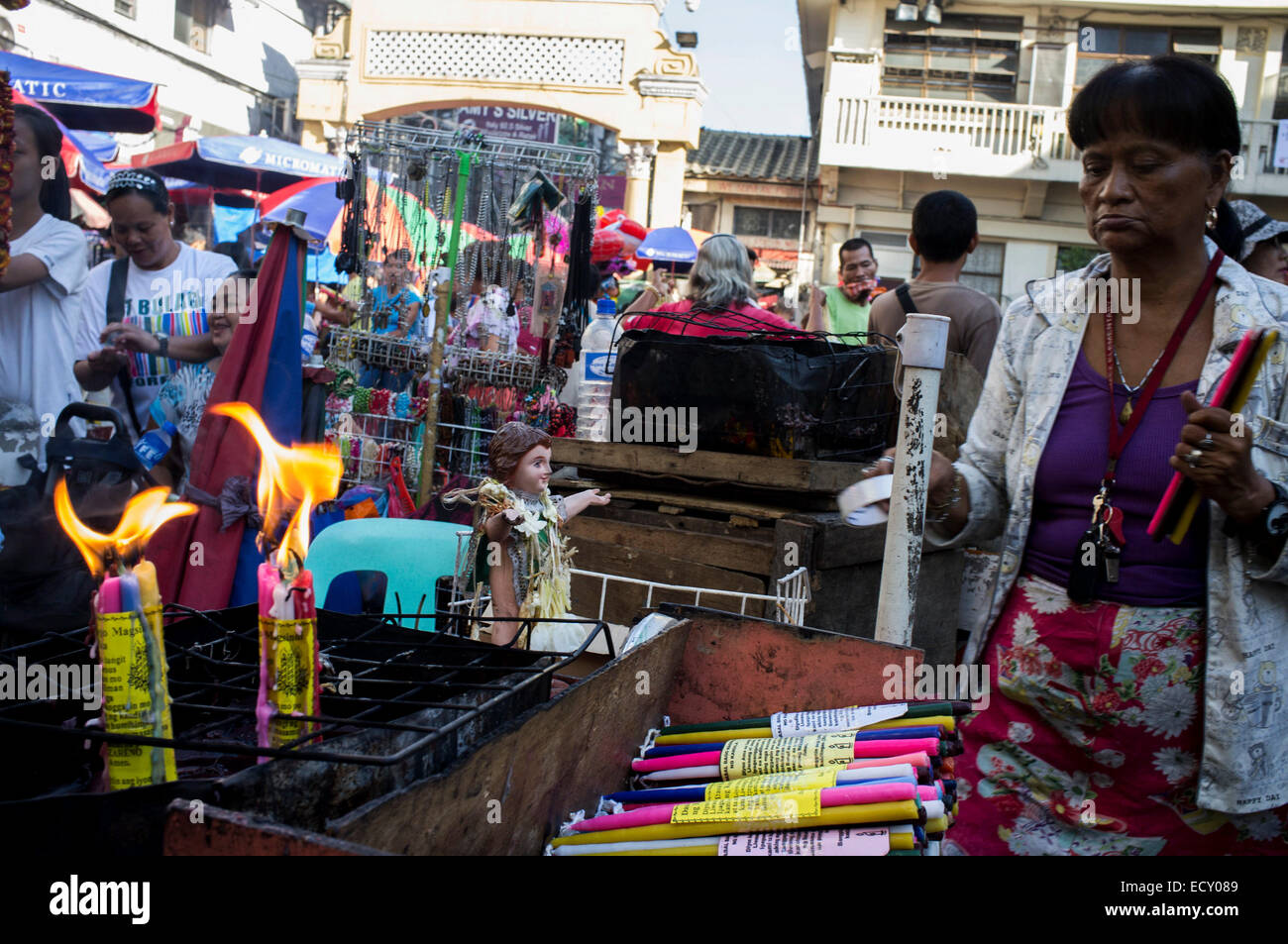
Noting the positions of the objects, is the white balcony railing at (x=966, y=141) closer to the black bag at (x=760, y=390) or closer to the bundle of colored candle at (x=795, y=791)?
the black bag at (x=760, y=390)

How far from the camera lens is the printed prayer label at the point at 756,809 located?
1.46 m

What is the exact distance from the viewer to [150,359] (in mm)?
5070

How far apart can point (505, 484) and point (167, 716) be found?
2225mm

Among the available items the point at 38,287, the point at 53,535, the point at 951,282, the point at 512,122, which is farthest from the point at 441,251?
the point at 512,122

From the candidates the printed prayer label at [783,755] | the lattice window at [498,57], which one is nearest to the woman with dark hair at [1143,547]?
the printed prayer label at [783,755]

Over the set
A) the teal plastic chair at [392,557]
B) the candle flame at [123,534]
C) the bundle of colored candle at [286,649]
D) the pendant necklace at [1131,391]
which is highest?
the pendant necklace at [1131,391]

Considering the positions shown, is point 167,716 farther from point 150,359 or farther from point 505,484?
point 150,359

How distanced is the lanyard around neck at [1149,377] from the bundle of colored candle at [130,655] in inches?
64.9

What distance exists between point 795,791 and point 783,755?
0.15 m

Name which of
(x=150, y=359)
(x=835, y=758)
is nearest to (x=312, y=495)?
(x=835, y=758)

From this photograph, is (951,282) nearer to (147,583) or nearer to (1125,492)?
(1125,492)

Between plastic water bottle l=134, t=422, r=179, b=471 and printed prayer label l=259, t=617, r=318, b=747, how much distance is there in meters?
3.91

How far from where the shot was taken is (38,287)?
14.9 feet

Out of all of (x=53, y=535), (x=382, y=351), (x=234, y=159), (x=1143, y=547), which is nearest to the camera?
(x=1143, y=547)
